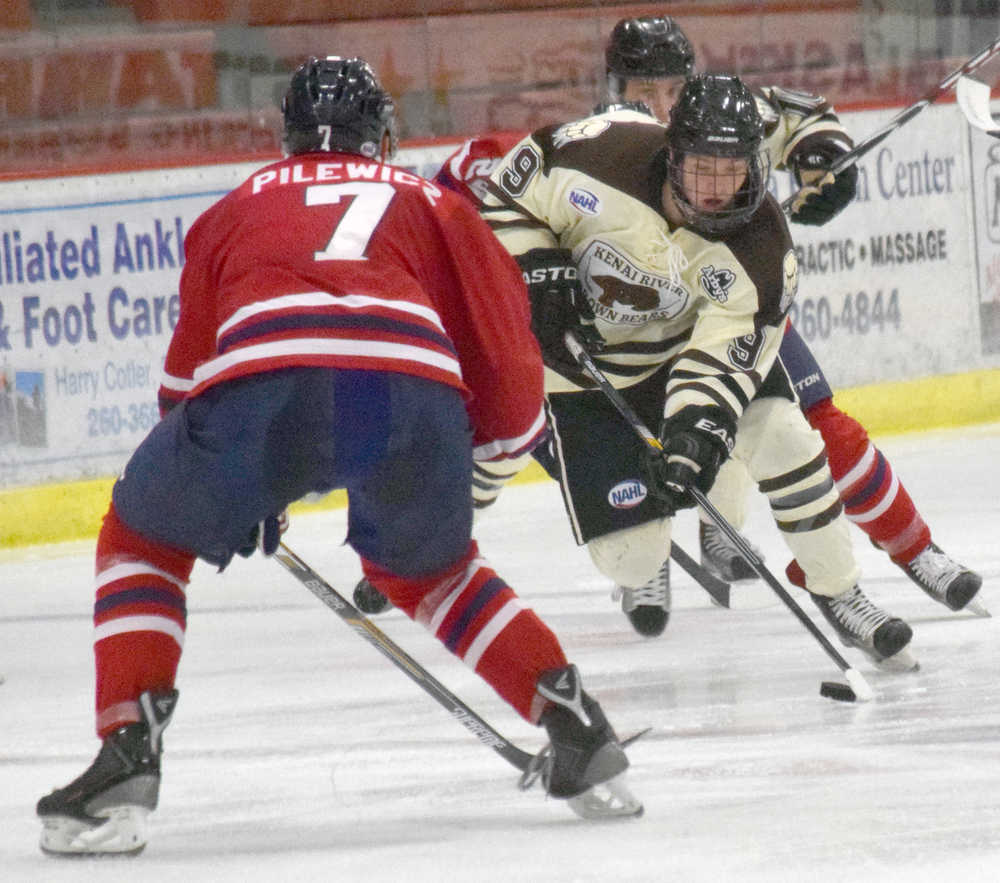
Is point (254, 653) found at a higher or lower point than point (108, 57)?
lower

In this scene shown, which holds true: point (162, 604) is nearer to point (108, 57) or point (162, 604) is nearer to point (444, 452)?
point (444, 452)

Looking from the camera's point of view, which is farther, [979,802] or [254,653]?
[254,653]

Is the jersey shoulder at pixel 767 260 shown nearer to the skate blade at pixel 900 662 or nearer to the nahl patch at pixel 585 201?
the nahl patch at pixel 585 201

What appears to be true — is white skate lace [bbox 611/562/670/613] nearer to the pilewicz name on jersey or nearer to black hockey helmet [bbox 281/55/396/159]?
the pilewicz name on jersey

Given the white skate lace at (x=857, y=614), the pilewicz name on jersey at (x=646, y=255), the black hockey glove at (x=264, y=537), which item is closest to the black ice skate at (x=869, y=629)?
the white skate lace at (x=857, y=614)

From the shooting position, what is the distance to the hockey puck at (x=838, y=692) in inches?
104

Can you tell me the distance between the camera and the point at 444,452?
194cm

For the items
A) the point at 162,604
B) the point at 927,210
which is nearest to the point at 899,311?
the point at 927,210

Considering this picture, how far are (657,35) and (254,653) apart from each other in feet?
4.60

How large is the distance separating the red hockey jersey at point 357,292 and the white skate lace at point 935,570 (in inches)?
49.9

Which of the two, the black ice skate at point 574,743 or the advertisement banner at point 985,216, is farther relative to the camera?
the advertisement banner at point 985,216

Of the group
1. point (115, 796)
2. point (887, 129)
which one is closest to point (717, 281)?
point (887, 129)

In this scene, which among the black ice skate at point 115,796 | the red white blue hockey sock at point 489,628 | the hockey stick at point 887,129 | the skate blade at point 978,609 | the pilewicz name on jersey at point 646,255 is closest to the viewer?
the black ice skate at point 115,796

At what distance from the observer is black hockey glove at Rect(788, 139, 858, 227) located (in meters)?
3.33
